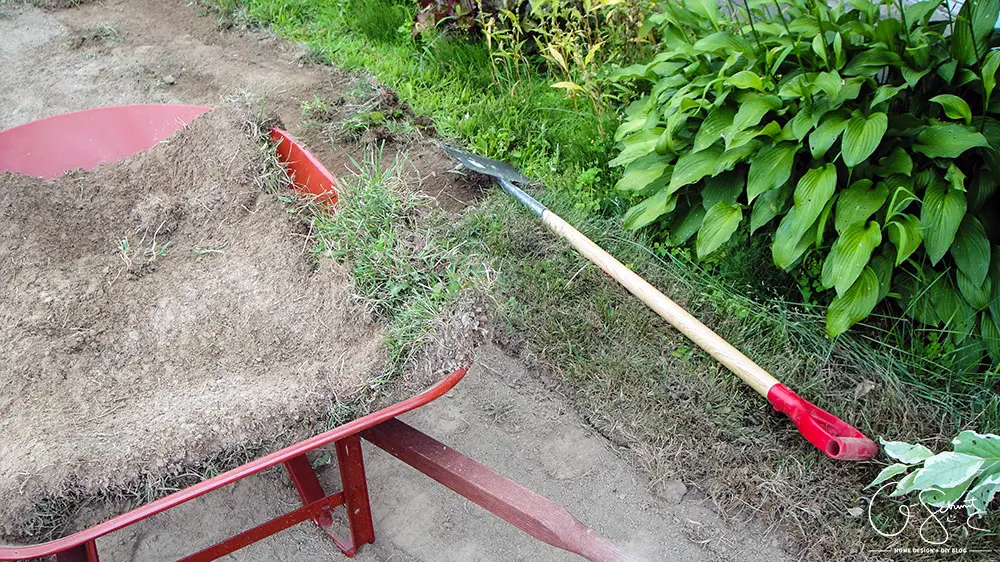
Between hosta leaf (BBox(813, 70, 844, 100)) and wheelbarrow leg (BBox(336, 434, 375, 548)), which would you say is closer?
wheelbarrow leg (BBox(336, 434, 375, 548))

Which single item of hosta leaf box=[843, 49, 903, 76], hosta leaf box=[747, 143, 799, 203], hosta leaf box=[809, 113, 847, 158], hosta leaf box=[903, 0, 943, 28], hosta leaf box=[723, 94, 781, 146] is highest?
hosta leaf box=[903, 0, 943, 28]

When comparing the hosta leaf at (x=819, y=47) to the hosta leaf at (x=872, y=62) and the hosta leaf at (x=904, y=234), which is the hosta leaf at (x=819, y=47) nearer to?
the hosta leaf at (x=872, y=62)

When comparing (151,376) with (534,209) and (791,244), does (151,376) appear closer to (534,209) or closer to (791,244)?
(534,209)

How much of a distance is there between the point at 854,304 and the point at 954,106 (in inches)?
27.0

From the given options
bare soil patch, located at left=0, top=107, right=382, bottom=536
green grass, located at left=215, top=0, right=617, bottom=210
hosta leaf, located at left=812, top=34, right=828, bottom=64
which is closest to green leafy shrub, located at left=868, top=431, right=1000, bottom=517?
bare soil patch, located at left=0, top=107, right=382, bottom=536

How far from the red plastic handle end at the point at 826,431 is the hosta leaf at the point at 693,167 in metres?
0.88

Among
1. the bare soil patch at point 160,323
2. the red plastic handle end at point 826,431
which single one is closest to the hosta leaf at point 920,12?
the red plastic handle end at point 826,431

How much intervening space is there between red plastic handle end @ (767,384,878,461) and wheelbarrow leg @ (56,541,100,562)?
5.87 ft

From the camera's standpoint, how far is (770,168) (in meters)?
2.67

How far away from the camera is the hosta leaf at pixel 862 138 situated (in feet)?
7.98

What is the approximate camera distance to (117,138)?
2.51 m

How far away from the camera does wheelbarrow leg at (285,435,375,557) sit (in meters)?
1.91

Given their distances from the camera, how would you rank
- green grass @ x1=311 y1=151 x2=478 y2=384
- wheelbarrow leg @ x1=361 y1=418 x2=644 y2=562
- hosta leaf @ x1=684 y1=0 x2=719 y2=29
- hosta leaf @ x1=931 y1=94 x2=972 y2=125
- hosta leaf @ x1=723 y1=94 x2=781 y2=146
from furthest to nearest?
hosta leaf @ x1=684 y1=0 x2=719 y2=29
hosta leaf @ x1=723 y1=94 x2=781 y2=146
hosta leaf @ x1=931 y1=94 x2=972 y2=125
green grass @ x1=311 y1=151 x2=478 y2=384
wheelbarrow leg @ x1=361 y1=418 x2=644 y2=562

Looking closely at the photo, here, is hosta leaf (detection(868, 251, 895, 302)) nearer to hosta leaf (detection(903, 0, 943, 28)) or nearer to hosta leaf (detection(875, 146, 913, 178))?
hosta leaf (detection(875, 146, 913, 178))
